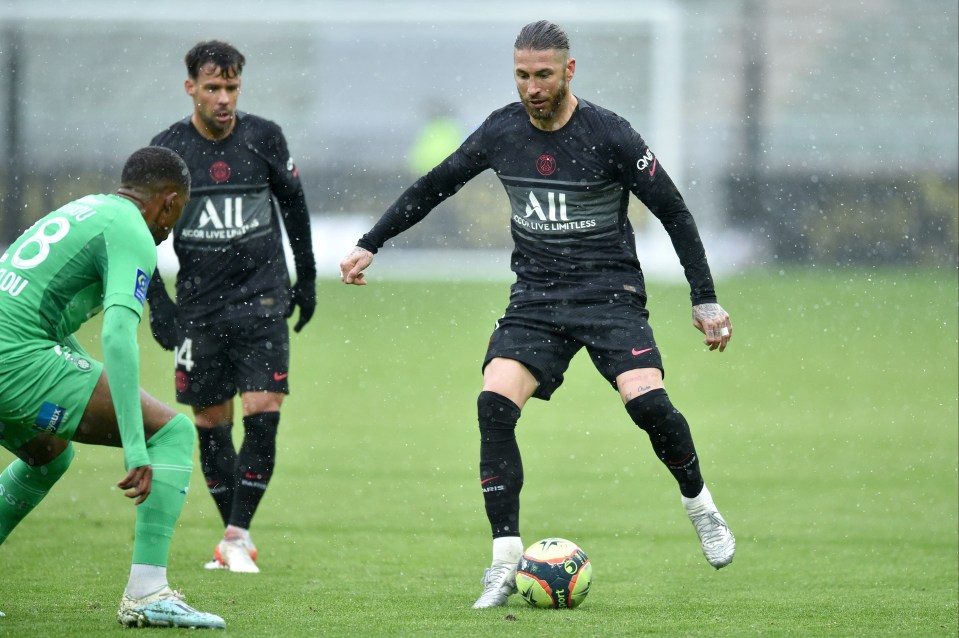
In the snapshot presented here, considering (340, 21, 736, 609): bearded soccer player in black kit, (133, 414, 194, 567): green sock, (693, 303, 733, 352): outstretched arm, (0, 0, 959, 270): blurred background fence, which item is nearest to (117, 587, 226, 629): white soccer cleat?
(133, 414, 194, 567): green sock

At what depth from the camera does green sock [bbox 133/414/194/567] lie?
4996mm

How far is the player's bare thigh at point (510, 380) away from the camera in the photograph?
591 cm

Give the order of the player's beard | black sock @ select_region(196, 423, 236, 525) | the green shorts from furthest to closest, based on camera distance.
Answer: black sock @ select_region(196, 423, 236, 525) → the player's beard → the green shorts

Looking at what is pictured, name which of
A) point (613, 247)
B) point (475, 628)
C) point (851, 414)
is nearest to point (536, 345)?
point (613, 247)

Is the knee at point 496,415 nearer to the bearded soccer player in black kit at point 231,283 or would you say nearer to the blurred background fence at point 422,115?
the bearded soccer player in black kit at point 231,283

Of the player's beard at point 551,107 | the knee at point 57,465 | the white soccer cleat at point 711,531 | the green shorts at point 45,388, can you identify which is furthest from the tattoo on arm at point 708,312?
the knee at point 57,465

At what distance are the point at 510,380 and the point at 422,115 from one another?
24.6 m

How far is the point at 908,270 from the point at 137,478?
2447cm

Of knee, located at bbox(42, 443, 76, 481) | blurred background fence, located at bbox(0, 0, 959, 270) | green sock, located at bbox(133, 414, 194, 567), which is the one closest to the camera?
green sock, located at bbox(133, 414, 194, 567)

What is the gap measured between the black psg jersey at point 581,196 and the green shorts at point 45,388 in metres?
2.13

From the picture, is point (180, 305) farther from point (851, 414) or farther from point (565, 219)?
point (851, 414)

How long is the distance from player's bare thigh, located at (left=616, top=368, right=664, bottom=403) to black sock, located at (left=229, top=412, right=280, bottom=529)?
2.10 metres

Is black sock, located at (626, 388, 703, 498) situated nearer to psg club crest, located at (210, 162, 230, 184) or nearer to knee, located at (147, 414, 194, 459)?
knee, located at (147, 414, 194, 459)

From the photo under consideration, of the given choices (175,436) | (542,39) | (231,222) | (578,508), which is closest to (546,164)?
(542,39)
